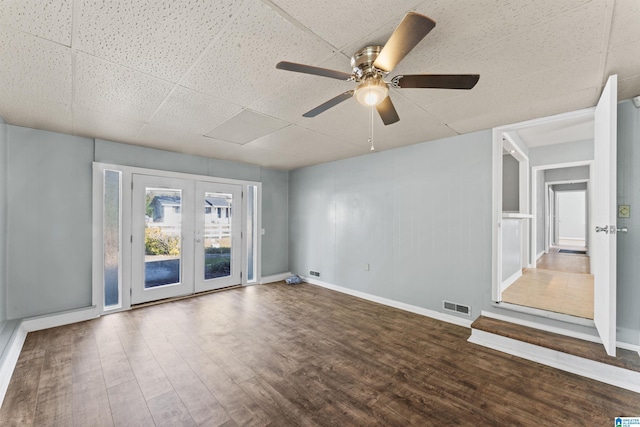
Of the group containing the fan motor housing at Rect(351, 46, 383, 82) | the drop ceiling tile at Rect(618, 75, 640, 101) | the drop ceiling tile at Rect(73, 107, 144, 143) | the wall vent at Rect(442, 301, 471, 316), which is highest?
the drop ceiling tile at Rect(618, 75, 640, 101)

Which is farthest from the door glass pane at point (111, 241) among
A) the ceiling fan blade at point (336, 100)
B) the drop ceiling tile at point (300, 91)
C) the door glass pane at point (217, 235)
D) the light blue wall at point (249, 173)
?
the ceiling fan blade at point (336, 100)

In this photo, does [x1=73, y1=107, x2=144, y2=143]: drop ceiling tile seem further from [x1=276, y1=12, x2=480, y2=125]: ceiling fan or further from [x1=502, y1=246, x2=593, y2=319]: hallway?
[x1=502, y1=246, x2=593, y2=319]: hallway

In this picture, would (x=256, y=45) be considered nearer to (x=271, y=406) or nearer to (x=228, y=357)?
(x=271, y=406)

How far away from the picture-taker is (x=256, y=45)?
1678 mm

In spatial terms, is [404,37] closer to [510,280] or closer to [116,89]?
[116,89]

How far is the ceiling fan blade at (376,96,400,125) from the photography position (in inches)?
77.0

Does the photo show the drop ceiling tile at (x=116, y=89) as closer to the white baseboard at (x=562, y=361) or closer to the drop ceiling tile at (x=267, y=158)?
the drop ceiling tile at (x=267, y=158)

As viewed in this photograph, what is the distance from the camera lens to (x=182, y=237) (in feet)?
14.5

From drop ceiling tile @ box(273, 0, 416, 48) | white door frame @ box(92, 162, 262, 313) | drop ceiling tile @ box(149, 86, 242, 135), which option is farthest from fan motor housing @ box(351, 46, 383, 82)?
white door frame @ box(92, 162, 262, 313)

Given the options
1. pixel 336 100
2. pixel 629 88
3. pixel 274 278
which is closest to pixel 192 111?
pixel 336 100

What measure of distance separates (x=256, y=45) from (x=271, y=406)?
8.30ft

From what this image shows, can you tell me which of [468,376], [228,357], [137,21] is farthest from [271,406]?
[137,21]

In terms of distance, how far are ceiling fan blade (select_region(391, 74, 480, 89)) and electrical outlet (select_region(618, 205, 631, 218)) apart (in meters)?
2.25

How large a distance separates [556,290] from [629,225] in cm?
186
